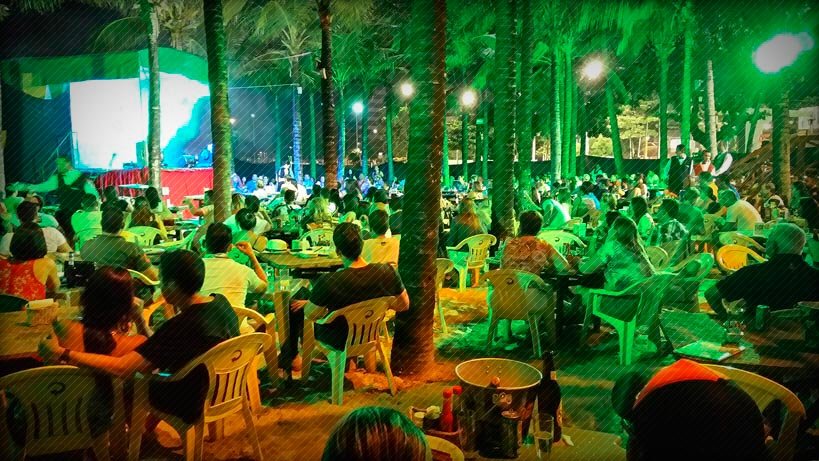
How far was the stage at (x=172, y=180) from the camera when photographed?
20.7 meters

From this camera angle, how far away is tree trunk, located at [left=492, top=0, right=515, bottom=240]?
10.8 m

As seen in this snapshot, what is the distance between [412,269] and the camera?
555 centimetres

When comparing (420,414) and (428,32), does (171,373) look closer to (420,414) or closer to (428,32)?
(420,414)

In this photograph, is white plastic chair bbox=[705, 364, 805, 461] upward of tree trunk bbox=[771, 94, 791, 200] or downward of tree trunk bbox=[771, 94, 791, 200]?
downward

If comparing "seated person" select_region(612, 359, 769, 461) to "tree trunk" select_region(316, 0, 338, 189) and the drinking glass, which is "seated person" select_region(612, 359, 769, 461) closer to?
the drinking glass

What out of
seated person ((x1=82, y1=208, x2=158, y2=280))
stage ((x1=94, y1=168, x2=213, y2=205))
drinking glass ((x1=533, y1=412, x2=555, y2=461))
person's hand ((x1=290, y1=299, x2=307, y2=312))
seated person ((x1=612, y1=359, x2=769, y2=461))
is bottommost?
drinking glass ((x1=533, y1=412, x2=555, y2=461))

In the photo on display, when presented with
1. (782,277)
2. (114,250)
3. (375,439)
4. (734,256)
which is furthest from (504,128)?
(375,439)

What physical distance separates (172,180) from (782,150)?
2053 cm

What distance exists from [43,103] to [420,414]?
27413 millimetres

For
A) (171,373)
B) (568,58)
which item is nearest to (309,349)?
(171,373)

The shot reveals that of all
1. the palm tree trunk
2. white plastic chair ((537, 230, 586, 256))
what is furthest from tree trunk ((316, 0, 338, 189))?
white plastic chair ((537, 230, 586, 256))

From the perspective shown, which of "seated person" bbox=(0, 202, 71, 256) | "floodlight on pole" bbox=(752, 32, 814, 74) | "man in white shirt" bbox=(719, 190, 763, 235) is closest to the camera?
"seated person" bbox=(0, 202, 71, 256)

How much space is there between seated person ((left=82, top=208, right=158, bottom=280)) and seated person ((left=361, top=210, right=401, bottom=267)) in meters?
2.49

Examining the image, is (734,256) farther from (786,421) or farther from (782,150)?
(782,150)
